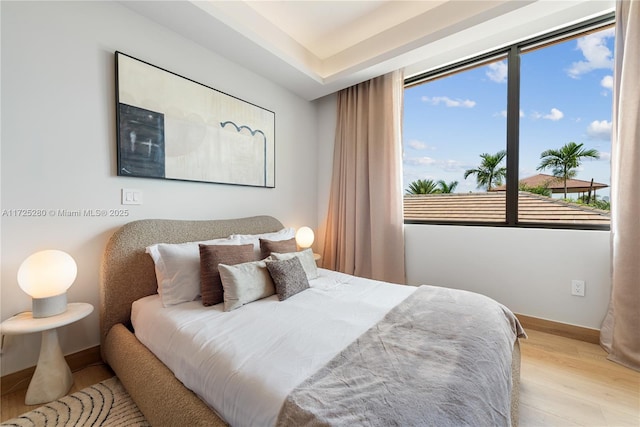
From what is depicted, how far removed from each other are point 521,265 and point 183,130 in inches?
123

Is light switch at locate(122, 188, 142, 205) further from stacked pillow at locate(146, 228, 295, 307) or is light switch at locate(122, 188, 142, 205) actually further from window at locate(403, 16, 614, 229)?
window at locate(403, 16, 614, 229)

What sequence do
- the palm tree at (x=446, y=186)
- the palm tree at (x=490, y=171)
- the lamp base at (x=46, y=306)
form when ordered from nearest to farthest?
the lamp base at (x=46, y=306)
the palm tree at (x=490, y=171)
the palm tree at (x=446, y=186)

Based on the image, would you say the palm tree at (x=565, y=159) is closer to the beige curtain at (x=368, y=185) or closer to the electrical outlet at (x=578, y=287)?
the electrical outlet at (x=578, y=287)

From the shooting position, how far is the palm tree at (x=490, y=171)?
8.16 feet

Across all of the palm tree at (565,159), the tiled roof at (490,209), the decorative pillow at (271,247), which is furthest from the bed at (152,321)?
the palm tree at (565,159)

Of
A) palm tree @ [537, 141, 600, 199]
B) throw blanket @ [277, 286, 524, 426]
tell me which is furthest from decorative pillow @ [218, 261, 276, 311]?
palm tree @ [537, 141, 600, 199]

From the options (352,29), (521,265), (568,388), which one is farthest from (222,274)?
(352,29)

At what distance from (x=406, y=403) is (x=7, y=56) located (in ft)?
8.31

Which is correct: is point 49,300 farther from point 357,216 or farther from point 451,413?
point 357,216

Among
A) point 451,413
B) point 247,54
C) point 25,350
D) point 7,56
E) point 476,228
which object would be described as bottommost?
point 25,350

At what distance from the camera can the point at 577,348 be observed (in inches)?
77.3

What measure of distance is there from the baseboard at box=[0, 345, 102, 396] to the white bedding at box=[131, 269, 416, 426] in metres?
0.46

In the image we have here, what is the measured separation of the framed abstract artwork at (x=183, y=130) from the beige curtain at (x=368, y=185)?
0.97 meters

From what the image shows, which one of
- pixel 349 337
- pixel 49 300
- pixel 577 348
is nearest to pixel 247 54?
pixel 49 300
